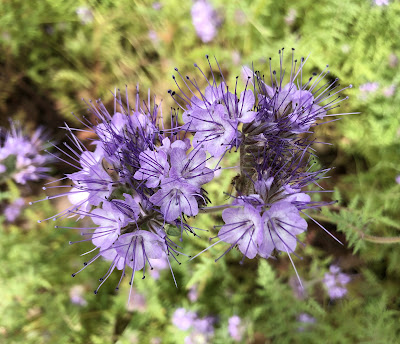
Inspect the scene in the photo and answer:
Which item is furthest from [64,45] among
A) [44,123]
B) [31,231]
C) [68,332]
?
[68,332]

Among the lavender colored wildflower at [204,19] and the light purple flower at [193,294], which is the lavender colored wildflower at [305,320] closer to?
the light purple flower at [193,294]

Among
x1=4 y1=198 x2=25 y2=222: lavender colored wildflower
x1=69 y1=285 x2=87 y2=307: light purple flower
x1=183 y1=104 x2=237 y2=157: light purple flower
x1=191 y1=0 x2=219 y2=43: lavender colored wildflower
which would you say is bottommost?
x1=69 y1=285 x2=87 y2=307: light purple flower

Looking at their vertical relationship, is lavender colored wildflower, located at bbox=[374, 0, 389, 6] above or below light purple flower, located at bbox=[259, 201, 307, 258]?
above

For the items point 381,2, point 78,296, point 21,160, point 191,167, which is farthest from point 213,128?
point 381,2

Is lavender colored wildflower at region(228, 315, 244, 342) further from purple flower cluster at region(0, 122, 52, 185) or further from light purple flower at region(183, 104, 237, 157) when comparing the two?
purple flower cluster at region(0, 122, 52, 185)

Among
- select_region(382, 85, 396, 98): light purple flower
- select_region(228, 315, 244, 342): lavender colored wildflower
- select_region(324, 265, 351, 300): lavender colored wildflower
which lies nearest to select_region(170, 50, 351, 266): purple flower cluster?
select_region(228, 315, 244, 342): lavender colored wildflower

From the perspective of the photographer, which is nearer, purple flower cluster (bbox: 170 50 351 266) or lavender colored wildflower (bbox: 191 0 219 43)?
purple flower cluster (bbox: 170 50 351 266)

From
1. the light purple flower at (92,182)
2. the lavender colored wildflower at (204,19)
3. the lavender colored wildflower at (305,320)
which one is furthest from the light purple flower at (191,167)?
the lavender colored wildflower at (204,19)
